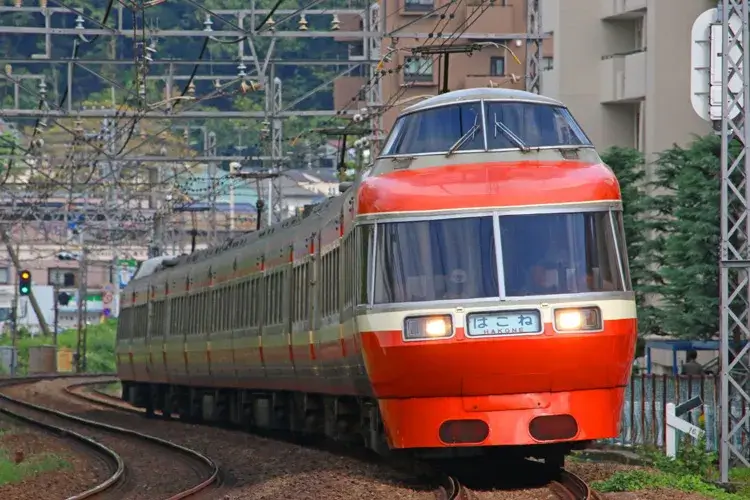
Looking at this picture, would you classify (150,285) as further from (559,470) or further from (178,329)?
(559,470)

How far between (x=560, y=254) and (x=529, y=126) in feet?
5.14

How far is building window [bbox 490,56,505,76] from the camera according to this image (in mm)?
63781

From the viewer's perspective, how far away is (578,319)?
562 inches

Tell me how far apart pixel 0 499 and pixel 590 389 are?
20.1 ft

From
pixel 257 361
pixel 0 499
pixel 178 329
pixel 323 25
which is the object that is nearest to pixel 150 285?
pixel 178 329

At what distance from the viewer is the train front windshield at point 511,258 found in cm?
1434

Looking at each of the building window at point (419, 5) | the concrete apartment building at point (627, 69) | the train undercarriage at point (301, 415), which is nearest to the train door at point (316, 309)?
the train undercarriage at point (301, 415)

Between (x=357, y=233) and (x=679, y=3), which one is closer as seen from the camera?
(x=357, y=233)

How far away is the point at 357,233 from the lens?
1538 cm

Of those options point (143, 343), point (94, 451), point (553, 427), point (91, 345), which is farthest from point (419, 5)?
point (553, 427)

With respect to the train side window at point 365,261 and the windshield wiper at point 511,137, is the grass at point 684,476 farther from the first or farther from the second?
the windshield wiper at point 511,137

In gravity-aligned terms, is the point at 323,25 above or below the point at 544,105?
above

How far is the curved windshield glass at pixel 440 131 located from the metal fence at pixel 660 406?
17.0 feet

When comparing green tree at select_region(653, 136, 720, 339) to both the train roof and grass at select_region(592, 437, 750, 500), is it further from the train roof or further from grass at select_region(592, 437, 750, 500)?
the train roof
